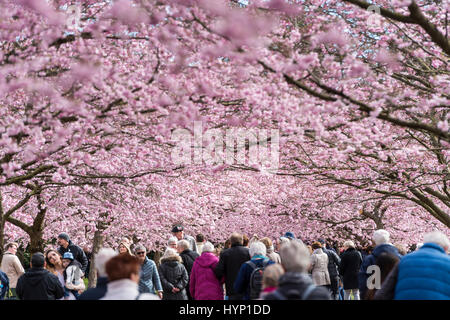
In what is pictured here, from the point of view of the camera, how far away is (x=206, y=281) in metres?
9.16

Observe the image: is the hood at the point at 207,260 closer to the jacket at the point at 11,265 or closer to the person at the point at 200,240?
the person at the point at 200,240

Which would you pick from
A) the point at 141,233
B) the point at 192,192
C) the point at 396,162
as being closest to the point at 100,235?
the point at 141,233

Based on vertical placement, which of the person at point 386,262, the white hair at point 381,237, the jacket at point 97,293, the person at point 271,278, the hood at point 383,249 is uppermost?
the white hair at point 381,237

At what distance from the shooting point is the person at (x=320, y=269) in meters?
12.2

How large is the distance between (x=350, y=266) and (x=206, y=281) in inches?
209

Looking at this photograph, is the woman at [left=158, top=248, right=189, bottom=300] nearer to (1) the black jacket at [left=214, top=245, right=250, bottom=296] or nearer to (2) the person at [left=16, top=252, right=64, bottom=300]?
(1) the black jacket at [left=214, top=245, right=250, bottom=296]

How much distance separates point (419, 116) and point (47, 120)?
321 inches

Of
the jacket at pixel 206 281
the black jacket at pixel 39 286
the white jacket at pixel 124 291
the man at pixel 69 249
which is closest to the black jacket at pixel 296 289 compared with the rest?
the white jacket at pixel 124 291

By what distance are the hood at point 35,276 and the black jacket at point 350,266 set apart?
304 inches

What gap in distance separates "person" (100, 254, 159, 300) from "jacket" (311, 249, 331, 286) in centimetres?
803

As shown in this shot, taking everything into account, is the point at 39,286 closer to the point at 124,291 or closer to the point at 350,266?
the point at 124,291

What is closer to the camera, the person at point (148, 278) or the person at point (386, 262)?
the person at point (386, 262)
